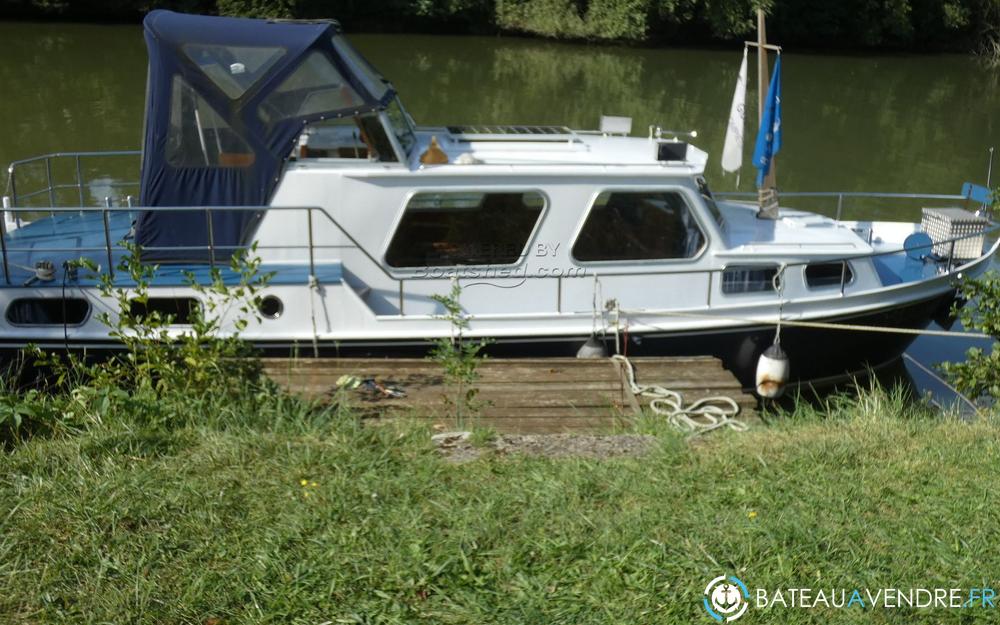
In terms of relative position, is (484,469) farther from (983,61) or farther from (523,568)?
(983,61)

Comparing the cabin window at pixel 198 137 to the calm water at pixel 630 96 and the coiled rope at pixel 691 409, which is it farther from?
the calm water at pixel 630 96

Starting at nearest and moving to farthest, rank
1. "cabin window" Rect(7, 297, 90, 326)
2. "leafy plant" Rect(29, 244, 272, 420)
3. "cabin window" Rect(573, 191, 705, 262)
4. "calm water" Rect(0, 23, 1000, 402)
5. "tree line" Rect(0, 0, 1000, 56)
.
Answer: "leafy plant" Rect(29, 244, 272, 420) < "cabin window" Rect(7, 297, 90, 326) < "cabin window" Rect(573, 191, 705, 262) < "calm water" Rect(0, 23, 1000, 402) < "tree line" Rect(0, 0, 1000, 56)

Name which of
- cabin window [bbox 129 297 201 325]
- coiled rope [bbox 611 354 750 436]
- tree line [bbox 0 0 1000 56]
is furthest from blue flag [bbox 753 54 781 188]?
tree line [bbox 0 0 1000 56]

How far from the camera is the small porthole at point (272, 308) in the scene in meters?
7.00

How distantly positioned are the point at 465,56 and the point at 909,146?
537 inches

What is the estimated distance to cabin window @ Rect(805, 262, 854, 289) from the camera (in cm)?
798

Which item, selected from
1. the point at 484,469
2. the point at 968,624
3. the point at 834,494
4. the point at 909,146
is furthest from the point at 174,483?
the point at 909,146

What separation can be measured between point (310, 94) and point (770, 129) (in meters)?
4.04

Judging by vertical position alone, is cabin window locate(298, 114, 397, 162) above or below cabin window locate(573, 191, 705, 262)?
above

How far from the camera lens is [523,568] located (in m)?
3.75

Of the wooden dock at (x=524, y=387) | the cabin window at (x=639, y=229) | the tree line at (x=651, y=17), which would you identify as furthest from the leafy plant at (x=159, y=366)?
the tree line at (x=651, y=17)

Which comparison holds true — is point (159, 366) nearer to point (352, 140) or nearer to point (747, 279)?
point (352, 140)

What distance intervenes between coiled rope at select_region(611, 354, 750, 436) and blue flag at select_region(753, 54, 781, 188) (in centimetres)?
305

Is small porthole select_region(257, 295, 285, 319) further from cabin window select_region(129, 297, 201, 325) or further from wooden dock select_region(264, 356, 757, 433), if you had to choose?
wooden dock select_region(264, 356, 757, 433)
